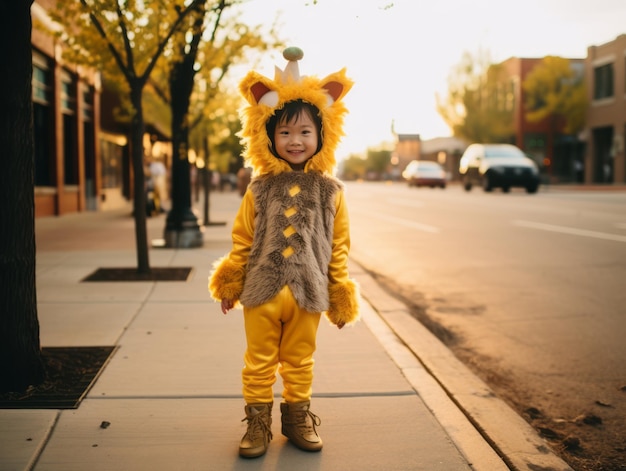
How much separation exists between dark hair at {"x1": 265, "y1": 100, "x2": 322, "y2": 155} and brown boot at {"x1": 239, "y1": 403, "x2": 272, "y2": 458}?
119 cm

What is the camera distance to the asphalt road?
15.1ft

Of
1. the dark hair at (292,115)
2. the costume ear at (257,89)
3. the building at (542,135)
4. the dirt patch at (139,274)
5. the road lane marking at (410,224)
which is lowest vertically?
the dirt patch at (139,274)

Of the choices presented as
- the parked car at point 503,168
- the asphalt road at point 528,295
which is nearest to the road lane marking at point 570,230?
the asphalt road at point 528,295

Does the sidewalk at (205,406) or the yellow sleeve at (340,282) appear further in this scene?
the yellow sleeve at (340,282)

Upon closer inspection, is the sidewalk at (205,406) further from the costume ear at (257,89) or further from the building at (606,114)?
the building at (606,114)

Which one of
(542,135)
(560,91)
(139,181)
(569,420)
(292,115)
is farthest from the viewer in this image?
(542,135)

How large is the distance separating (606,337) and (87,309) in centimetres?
434

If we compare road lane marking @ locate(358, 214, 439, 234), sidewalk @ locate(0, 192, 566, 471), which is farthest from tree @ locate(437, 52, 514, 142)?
sidewalk @ locate(0, 192, 566, 471)

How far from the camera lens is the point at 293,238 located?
3.26m

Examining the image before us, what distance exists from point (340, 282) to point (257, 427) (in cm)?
77

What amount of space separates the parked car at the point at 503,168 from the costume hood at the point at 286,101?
81.4ft

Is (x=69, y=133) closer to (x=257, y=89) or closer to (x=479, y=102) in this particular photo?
(x=257, y=89)

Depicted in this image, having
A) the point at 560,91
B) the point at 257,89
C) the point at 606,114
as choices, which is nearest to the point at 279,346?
the point at 257,89

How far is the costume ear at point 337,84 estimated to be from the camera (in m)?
3.39
